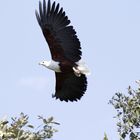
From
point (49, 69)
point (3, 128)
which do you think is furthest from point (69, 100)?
point (3, 128)

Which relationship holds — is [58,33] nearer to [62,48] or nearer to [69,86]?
[62,48]

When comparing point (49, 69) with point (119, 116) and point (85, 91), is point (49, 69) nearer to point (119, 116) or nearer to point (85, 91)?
point (85, 91)

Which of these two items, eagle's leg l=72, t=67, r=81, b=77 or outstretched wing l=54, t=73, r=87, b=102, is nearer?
eagle's leg l=72, t=67, r=81, b=77

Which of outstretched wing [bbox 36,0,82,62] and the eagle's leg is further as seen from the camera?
outstretched wing [bbox 36,0,82,62]

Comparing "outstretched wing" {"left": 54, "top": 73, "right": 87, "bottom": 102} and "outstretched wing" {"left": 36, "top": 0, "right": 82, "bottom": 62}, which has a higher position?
"outstretched wing" {"left": 36, "top": 0, "right": 82, "bottom": 62}

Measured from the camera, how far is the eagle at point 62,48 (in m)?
13.4

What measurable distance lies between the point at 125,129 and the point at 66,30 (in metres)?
5.39

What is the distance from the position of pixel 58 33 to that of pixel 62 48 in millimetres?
335

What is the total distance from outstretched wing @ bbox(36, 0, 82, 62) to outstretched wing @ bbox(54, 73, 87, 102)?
46 centimetres

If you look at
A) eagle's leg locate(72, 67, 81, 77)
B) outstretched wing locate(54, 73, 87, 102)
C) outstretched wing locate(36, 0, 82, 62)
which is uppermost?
outstretched wing locate(36, 0, 82, 62)

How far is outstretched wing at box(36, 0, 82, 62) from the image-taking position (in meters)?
13.5

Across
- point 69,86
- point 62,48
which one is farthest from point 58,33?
point 69,86

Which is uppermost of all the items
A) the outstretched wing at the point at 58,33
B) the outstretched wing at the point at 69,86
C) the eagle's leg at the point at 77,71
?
the outstretched wing at the point at 58,33

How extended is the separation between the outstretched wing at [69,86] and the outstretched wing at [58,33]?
463 mm
